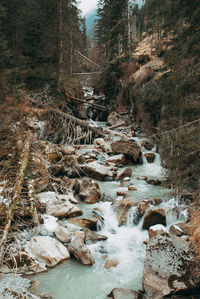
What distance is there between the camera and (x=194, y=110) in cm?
771

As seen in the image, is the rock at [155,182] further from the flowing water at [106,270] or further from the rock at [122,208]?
the rock at [122,208]

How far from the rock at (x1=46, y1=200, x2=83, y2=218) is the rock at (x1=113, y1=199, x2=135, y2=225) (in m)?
1.32

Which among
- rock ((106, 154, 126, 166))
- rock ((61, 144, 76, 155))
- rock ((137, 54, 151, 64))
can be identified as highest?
rock ((137, 54, 151, 64))

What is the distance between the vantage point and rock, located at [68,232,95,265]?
5352mm

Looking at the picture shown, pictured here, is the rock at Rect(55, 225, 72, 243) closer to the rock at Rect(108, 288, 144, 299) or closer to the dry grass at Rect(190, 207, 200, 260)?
the rock at Rect(108, 288, 144, 299)

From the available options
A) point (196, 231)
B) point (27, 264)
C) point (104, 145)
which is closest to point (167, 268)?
point (196, 231)

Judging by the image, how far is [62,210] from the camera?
280 inches

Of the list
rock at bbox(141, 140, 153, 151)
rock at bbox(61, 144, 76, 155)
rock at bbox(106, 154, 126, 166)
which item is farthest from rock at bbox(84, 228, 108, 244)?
rock at bbox(141, 140, 153, 151)

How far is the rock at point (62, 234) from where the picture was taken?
5875mm

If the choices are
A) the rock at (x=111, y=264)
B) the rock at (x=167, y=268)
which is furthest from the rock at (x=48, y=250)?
the rock at (x=167, y=268)

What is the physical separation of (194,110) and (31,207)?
21.2 ft

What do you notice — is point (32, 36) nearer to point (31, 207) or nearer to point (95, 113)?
point (95, 113)

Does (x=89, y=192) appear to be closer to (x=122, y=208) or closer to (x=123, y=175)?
(x=122, y=208)

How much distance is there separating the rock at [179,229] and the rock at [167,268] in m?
1.21
